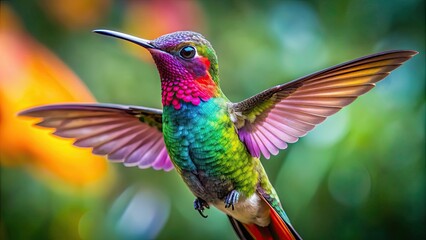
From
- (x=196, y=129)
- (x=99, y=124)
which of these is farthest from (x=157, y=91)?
→ (x=196, y=129)

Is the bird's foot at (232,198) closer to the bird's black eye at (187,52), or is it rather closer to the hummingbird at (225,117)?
the hummingbird at (225,117)

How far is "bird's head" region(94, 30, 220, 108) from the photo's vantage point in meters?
0.80

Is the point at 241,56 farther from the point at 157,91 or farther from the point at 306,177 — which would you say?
the point at 306,177

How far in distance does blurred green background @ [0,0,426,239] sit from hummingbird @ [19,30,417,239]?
89 cm

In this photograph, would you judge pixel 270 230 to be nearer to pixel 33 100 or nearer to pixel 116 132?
pixel 116 132

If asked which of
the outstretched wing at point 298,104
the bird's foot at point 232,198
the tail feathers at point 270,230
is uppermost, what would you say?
the outstretched wing at point 298,104

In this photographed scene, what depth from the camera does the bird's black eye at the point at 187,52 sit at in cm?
82

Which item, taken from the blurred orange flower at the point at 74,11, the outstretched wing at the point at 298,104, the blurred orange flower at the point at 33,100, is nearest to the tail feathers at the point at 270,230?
the outstretched wing at the point at 298,104

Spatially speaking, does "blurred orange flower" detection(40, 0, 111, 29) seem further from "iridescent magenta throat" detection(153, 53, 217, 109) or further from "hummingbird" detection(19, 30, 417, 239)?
"iridescent magenta throat" detection(153, 53, 217, 109)

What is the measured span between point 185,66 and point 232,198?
0.21 m

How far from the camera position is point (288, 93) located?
35.5 inches

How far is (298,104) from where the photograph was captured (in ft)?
3.00

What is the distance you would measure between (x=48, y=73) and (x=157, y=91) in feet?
2.00

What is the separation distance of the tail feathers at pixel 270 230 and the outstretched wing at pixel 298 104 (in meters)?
0.14
